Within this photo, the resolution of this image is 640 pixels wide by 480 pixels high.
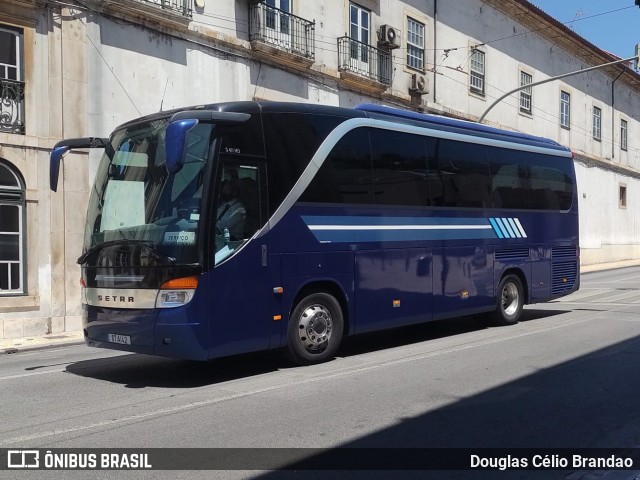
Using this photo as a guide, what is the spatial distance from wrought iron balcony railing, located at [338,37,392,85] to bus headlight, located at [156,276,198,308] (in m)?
15.3

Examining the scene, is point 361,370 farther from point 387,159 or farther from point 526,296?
point 526,296

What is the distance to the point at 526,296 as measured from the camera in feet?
44.0

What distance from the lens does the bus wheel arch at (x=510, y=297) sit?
41.6 ft

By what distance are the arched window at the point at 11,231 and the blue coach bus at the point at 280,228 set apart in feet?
19.3

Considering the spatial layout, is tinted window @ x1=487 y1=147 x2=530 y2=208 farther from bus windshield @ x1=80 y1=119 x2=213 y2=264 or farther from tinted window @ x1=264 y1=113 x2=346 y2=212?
bus windshield @ x1=80 y1=119 x2=213 y2=264

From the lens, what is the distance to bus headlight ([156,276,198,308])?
24.6ft

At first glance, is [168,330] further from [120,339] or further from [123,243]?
[123,243]

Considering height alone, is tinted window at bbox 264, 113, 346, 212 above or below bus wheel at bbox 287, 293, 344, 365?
above

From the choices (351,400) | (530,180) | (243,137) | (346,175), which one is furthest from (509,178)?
(351,400)

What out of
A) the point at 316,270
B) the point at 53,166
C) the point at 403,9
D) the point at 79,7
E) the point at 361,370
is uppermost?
the point at 403,9

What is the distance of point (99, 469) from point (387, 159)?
629 cm

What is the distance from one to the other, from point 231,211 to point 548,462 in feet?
14.3

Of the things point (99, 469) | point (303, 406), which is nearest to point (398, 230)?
point (303, 406)

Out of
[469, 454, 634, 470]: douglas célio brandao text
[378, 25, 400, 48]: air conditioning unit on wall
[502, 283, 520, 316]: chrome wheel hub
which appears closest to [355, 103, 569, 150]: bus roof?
[502, 283, 520, 316]: chrome wheel hub
